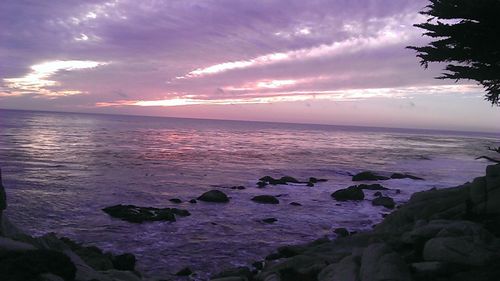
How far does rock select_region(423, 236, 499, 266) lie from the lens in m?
10.2

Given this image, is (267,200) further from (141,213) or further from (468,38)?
(468,38)

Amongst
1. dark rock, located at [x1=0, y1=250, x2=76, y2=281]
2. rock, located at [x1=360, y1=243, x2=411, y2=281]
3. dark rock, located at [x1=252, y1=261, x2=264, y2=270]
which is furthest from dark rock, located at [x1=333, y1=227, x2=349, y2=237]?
dark rock, located at [x1=0, y1=250, x2=76, y2=281]

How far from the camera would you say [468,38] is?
38.7ft

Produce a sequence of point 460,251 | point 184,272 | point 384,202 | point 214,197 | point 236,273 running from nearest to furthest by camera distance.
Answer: point 460,251 < point 236,273 < point 184,272 < point 214,197 < point 384,202

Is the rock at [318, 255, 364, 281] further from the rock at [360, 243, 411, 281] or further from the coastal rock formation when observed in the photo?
the rock at [360, 243, 411, 281]

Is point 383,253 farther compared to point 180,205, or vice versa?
point 180,205

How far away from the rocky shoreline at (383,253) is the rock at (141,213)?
18.3 feet

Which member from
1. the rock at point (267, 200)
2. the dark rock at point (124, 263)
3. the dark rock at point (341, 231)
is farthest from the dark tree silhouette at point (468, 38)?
the rock at point (267, 200)

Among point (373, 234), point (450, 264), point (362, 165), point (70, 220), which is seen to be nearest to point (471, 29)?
point (450, 264)

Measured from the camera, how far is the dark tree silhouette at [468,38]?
10.7 m

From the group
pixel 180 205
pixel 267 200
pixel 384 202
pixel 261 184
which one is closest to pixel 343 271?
pixel 180 205

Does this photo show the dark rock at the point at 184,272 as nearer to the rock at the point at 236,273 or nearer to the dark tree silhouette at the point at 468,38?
the rock at the point at 236,273

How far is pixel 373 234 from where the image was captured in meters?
16.9

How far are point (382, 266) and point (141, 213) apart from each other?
15596 millimetres
